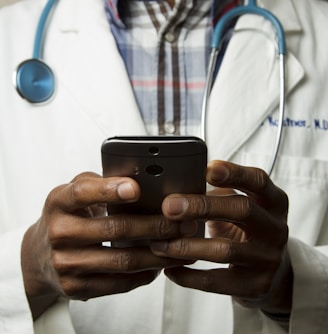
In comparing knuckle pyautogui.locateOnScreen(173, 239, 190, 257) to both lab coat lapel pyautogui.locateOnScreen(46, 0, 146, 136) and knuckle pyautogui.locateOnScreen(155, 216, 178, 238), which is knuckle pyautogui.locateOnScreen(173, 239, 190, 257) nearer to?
knuckle pyautogui.locateOnScreen(155, 216, 178, 238)

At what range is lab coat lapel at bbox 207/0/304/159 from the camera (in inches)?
26.9

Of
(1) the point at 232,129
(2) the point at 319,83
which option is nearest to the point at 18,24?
(1) the point at 232,129

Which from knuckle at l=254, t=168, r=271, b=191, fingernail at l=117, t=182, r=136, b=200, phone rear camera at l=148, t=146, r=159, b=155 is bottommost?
knuckle at l=254, t=168, r=271, b=191

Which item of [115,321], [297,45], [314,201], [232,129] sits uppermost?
[297,45]

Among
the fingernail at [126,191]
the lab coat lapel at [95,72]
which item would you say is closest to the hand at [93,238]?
the fingernail at [126,191]

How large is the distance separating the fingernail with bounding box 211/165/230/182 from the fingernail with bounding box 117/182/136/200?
0.07 meters

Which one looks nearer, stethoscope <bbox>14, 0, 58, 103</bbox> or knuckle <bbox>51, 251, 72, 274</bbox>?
knuckle <bbox>51, 251, 72, 274</bbox>

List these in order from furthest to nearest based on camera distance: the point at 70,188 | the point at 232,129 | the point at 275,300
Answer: the point at 232,129 → the point at 275,300 → the point at 70,188

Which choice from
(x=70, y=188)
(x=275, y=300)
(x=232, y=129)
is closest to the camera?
(x=70, y=188)

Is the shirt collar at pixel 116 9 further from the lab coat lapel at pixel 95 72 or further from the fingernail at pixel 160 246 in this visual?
the fingernail at pixel 160 246

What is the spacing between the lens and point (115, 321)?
0.65 metres

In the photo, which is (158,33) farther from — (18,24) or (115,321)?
(115,321)

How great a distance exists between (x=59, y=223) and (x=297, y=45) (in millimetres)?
489

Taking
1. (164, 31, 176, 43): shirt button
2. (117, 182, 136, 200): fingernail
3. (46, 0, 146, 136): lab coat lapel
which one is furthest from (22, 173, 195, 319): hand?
(164, 31, 176, 43): shirt button
